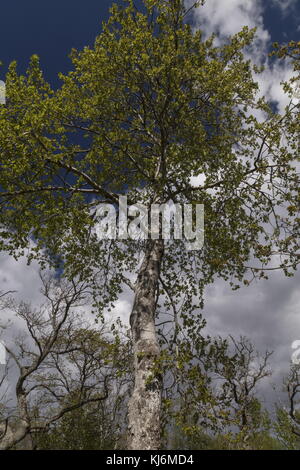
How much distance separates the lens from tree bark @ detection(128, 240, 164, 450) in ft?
22.6

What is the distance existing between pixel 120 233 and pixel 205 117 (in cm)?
513

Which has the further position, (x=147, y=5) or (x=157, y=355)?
(x=147, y=5)

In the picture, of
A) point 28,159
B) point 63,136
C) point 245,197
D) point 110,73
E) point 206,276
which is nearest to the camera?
point 28,159

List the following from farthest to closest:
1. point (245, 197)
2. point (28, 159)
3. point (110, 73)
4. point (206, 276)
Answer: point (206, 276), point (245, 197), point (110, 73), point (28, 159)

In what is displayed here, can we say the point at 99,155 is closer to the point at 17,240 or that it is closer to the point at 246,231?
the point at 17,240

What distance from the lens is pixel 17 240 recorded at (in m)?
10.2

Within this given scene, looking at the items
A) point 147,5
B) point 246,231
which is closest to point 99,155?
point 147,5

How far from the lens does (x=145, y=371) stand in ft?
24.8

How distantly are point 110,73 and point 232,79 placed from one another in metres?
3.70

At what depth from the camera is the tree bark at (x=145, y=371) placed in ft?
22.6
